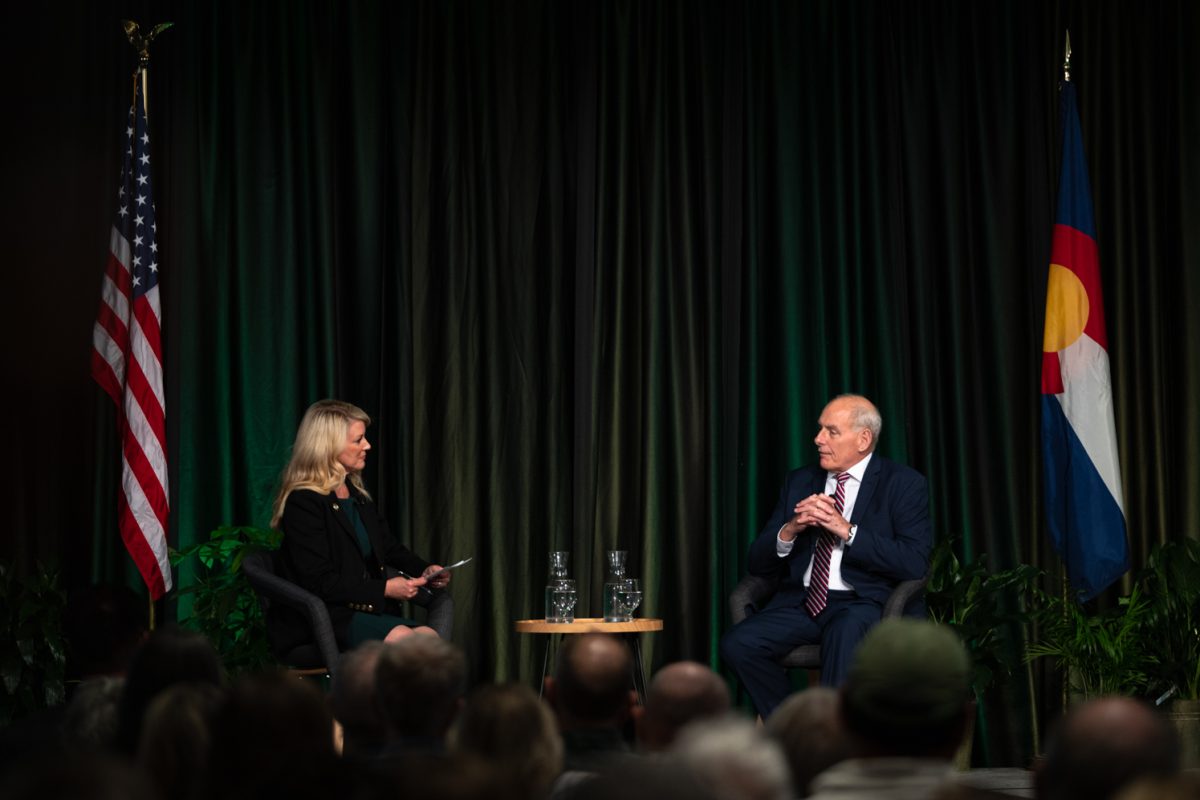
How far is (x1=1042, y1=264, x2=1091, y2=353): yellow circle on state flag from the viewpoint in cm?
612

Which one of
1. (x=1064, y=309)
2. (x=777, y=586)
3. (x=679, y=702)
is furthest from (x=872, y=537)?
(x=679, y=702)

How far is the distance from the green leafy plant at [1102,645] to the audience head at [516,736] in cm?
394

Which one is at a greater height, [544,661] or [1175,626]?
[1175,626]

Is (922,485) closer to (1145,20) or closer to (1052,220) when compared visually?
(1052,220)

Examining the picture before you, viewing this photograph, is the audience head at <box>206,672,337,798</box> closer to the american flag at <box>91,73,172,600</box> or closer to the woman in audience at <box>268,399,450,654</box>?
the woman in audience at <box>268,399,450,654</box>

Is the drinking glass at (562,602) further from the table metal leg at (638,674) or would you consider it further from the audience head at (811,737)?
the audience head at (811,737)

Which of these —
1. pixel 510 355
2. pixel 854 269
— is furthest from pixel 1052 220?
pixel 510 355

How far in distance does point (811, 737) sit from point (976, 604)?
3.70 m

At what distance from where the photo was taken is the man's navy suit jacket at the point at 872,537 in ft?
16.9

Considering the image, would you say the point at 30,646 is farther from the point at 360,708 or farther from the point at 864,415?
the point at 864,415

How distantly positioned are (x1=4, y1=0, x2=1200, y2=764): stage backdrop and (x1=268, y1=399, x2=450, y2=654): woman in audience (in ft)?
2.64

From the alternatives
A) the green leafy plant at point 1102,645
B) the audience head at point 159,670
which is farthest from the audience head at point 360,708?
the green leafy plant at point 1102,645

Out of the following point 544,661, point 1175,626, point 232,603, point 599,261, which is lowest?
point 544,661

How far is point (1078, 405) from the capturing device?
6066mm
